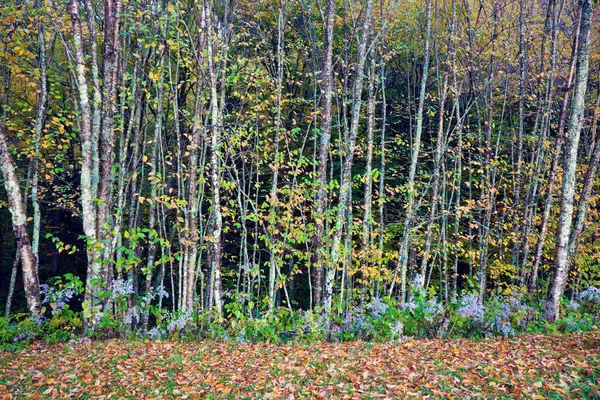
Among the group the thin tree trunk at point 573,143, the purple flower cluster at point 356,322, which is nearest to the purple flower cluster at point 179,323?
the purple flower cluster at point 356,322

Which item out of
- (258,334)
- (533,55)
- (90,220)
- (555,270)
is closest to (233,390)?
(258,334)

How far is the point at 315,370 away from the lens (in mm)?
5703

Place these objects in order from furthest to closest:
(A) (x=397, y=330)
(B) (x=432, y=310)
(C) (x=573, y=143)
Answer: (B) (x=432, y=310)
(A) (x=397, y=330)
(C) (x=573, y=143)

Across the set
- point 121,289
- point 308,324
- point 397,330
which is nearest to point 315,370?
point 308,324

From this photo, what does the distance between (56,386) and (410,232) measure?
7.86 metres

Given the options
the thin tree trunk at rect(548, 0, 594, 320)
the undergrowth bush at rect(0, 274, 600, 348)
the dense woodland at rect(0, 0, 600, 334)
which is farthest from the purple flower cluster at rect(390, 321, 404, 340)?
the thin tree trunk at rect(548, 0, 594, 320)

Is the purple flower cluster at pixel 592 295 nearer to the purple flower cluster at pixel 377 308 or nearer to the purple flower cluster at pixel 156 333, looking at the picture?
the purple flower cluster at pixel 377 308

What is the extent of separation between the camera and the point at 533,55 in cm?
1248

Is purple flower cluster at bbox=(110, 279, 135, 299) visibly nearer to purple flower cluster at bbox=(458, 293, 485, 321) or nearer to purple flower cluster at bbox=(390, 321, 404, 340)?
purple flower cluster at bbox=(390, 321, 404, 340)

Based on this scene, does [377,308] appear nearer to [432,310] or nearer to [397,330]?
[397,330]

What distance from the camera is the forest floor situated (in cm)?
473

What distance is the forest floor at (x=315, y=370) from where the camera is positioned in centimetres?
473

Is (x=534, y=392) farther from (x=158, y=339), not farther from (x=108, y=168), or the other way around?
(x=108, y=168)

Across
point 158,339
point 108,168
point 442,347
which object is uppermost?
point 108,168
